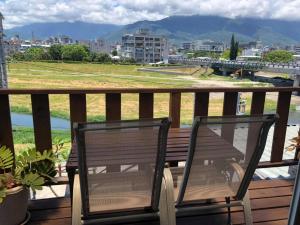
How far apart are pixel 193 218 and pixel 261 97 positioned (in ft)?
4.25

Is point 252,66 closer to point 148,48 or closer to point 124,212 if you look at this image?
point 148,48

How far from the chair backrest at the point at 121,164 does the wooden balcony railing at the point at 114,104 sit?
37.2 inches

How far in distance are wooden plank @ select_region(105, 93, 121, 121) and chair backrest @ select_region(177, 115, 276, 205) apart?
1.06 meters

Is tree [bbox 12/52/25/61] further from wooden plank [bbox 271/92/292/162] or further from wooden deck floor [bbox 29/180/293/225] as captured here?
wooden plank [bbox 271/92/292/162]

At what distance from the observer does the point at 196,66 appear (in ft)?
242

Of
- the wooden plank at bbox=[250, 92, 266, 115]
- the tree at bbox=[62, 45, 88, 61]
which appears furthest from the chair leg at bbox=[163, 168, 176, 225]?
the tree at bbox=[62, 45, 88, 61]

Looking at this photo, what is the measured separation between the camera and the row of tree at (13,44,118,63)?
235 feet

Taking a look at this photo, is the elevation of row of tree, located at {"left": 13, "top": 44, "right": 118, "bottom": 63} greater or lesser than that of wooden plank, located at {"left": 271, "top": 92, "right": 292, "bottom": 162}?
lesser

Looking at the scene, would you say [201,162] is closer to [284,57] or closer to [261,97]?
[261,97]

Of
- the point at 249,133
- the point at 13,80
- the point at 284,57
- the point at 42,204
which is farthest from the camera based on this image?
the point at 284,57

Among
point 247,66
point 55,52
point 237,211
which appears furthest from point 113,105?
point 55,52

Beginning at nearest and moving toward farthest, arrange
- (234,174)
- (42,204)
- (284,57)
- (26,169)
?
1. (234,174)
2. (26,169)
3. (42,204)
4. (284,57)

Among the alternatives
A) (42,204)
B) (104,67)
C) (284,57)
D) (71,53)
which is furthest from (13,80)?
(284,57)

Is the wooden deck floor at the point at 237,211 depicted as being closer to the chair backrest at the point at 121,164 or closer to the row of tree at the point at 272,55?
the chair backrest at the point at 121,164
